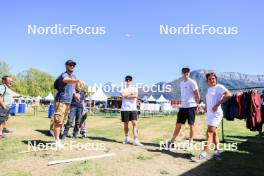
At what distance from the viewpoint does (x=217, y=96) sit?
9.09 meters

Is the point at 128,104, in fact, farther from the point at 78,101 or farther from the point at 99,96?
the point at 99,96

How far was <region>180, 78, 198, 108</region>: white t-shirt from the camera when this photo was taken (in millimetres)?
10086

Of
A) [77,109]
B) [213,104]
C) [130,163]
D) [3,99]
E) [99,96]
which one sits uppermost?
[99,96]

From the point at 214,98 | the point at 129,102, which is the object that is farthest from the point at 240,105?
Answer: the point at 129,102

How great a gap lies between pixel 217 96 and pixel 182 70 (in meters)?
1.55

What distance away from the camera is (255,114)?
35.9 ft

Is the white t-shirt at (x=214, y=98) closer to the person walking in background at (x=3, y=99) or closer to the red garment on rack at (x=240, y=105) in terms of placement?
the red garment on rack at (x=240, y=105)

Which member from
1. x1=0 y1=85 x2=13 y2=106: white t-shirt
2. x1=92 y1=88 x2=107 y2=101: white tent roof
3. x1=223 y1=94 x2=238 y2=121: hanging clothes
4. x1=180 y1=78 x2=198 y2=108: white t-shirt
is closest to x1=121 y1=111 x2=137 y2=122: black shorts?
x1=180 y1=78 x2=198 y2=108: white t-shirt

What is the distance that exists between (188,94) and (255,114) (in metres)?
2.32

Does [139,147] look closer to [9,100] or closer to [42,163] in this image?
[42,163]

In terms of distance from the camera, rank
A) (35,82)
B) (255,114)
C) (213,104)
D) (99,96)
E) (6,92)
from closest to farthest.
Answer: (213,104)
(255,114)
(6,92)
(99,96)
(35,82)

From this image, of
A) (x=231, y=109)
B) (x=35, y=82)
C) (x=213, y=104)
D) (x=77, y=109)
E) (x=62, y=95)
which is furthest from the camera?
(x=35, y=82)

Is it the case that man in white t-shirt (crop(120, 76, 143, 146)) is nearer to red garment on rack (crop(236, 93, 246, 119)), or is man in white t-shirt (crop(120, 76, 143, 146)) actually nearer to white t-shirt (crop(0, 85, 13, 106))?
red garment on rack (crop(236, 93, 246, 119))

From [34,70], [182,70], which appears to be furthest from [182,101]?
[34,70]
